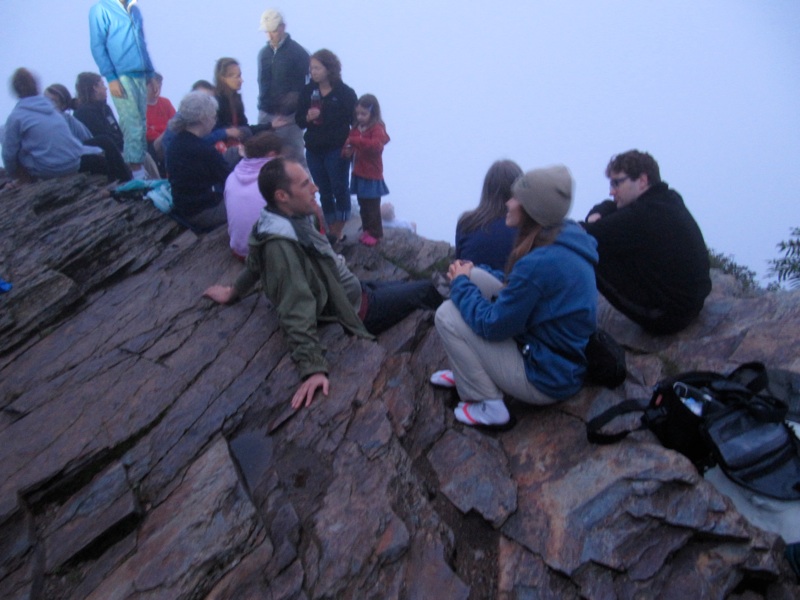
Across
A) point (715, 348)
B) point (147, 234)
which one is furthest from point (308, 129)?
point (715, 348)

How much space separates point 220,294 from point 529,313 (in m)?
3.97

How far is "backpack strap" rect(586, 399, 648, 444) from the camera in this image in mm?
3741

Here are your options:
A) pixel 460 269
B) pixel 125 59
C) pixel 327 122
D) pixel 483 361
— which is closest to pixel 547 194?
pixel 460 269

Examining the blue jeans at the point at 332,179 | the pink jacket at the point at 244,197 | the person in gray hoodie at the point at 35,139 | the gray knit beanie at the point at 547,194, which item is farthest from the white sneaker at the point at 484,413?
the person in gray hoodie at the point at 35,139

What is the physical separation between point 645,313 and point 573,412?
2314 millimetres

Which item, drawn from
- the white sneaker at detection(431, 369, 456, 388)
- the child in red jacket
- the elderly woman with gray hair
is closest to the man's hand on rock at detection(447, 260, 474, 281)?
the white sneaker at detection(431, 369, 456, 388)

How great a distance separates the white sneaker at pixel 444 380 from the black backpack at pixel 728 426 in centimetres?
137

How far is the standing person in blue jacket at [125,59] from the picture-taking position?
8.63 metres

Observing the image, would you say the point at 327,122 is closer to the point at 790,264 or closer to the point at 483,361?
the point at 483,361

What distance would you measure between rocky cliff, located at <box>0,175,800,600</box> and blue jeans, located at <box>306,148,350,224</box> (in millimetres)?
3257

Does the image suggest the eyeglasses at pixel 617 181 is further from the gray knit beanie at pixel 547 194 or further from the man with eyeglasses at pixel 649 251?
the gray knit beanie at pixel 547 194

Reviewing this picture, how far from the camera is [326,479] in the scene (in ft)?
12.5

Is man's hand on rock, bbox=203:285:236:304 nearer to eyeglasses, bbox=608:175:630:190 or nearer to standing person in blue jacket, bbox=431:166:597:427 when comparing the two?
standing person in blue jacket, bbox=431:166:597:427

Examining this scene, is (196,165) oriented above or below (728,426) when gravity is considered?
above
